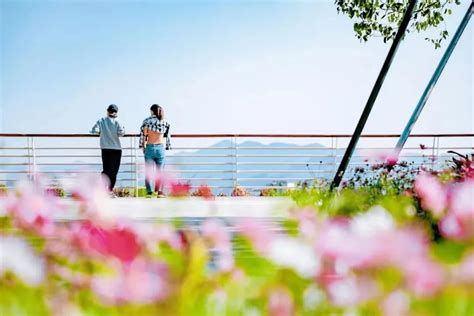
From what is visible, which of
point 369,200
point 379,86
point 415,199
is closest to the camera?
point 415,199

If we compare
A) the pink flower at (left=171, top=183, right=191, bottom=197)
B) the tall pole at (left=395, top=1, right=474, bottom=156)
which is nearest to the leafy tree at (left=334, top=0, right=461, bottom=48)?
the tall pole at (left=395, top=1, right=474, bottom=156)

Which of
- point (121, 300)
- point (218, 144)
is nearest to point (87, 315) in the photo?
point (121, 300)

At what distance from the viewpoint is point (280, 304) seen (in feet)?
2.02

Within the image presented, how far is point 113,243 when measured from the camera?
24.0 inches

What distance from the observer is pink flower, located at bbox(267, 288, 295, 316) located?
0.61 meters

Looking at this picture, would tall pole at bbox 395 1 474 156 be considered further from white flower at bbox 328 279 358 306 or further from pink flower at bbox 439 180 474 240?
white flower at bbox 328 279 358 306

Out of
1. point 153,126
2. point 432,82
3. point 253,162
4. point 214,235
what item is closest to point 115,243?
point 214,235

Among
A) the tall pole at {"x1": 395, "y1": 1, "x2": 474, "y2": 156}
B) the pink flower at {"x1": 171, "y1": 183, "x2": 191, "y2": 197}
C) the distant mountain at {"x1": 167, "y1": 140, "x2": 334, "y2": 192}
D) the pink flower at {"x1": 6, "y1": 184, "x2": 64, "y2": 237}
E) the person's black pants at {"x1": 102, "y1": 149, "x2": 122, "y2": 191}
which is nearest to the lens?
the pink flower at {"x1": 6, "y1": 184, "x2": 64, "y2": 237}

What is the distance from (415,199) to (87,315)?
2420mm

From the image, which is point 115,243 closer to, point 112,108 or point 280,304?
point 280,304

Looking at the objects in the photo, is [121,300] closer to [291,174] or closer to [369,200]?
[369,200]

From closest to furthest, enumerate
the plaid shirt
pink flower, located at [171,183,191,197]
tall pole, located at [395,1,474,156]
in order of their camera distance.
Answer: pink flower, located at [171,183,191,197] < tall pole, located at [395,1,474,156] < the plaid shirt

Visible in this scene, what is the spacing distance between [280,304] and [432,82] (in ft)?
13.3

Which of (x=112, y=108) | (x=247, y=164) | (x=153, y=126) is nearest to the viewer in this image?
(x=153, y=126)
